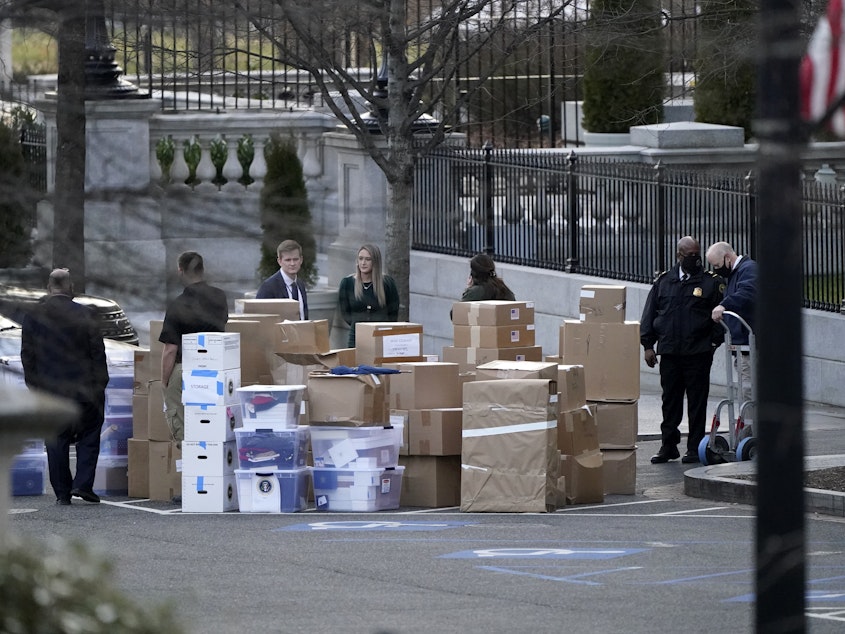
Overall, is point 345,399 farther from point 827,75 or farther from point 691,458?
point 827,75

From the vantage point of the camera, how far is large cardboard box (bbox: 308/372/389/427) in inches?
467

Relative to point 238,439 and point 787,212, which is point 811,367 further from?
point 787,212

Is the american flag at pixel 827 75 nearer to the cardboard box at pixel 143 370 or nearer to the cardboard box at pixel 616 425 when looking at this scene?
the cardboard box at pixel 616 425

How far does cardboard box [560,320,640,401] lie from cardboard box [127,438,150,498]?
130 inches

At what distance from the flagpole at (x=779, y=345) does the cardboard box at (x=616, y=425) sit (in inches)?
308

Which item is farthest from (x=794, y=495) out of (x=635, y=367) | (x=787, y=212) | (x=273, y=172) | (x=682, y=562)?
(x=273, y=172)

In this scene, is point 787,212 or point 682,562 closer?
point 787,212

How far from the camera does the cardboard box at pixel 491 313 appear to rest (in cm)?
1336

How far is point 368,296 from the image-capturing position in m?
14.7

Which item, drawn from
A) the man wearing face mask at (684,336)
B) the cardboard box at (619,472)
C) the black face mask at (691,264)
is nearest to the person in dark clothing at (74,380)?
the cardboard box at (619,472)

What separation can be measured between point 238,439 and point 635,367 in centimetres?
320

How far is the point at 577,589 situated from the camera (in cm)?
921

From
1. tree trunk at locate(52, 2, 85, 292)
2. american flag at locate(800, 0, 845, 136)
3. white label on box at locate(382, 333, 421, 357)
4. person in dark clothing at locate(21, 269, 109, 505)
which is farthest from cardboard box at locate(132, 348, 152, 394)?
american flag at locate(800, 0, 845, 136)

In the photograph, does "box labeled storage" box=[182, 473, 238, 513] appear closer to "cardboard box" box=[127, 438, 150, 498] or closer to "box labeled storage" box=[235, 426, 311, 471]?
"box labeled storage" box=[235, 426, 311, 471]
